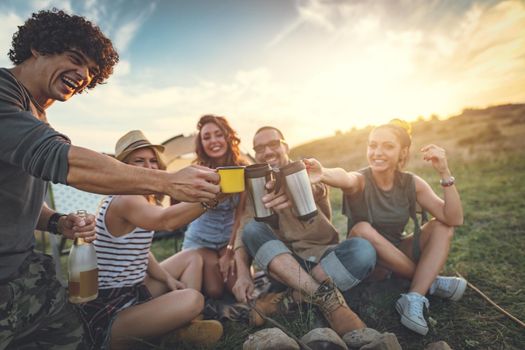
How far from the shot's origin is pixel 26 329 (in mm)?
2021

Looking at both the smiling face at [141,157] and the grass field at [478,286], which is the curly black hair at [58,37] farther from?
the grass field at [478,286]

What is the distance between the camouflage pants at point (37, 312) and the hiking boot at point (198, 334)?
76 cm

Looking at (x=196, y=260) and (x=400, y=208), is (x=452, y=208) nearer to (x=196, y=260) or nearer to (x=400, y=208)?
(x=400, y=208)

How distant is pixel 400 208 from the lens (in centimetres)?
333

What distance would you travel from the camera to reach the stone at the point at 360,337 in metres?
2.15

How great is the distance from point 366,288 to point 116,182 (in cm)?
281

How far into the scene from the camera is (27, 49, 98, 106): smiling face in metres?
2.09

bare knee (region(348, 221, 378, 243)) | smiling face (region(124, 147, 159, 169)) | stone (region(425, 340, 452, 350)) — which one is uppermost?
smiling face (region(124, 147, 159, 169))

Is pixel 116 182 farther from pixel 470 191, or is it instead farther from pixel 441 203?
pixel 470 191

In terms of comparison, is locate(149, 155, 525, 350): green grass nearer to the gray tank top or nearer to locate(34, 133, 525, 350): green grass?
locate(34, 133, 525, 350): green grass

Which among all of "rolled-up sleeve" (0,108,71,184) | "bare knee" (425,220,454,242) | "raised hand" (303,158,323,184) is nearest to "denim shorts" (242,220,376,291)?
"raised hand" (303,158,323,184)

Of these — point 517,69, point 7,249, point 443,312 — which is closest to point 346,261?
point 443,312

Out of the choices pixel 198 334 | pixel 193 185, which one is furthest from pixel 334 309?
pixel 193 185

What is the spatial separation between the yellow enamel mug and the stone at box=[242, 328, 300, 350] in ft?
3.25
